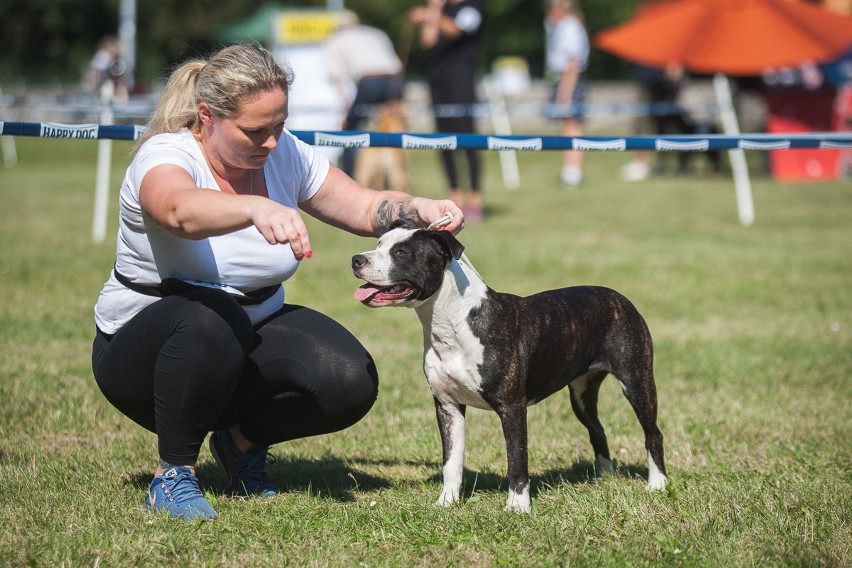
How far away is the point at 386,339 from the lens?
22.6 ft

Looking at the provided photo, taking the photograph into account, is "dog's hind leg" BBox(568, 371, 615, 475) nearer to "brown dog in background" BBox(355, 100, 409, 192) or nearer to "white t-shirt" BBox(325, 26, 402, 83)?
"brown dog in background" BBox(355, 100, 409, 192)

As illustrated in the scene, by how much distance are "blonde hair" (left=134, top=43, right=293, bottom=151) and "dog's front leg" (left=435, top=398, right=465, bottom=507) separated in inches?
50.3

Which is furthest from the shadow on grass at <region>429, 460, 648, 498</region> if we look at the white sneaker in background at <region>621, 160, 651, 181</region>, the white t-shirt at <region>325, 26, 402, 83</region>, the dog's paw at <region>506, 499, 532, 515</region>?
the white sneaker in background at <region>621, 160, 651, 181</region>

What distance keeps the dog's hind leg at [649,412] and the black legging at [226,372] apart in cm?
98

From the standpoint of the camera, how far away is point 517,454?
11.8ft

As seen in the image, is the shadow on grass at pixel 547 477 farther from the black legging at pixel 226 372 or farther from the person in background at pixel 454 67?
the person in background at pixel 454 67

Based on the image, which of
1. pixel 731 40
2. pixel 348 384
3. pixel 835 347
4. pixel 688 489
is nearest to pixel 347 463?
pixel 348 384

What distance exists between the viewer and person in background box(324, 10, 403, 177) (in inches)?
526

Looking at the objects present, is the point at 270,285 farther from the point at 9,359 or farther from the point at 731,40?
the point at 731,40

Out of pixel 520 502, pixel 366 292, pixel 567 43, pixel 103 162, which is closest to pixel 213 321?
pixel 366 292

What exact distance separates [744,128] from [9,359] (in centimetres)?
2031

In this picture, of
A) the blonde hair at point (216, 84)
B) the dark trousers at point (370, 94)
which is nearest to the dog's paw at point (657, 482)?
the blonde hair at point (216, 84)

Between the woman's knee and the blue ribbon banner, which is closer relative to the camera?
the woman's knee

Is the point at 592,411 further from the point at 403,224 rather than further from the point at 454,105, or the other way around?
the point at 454,105
